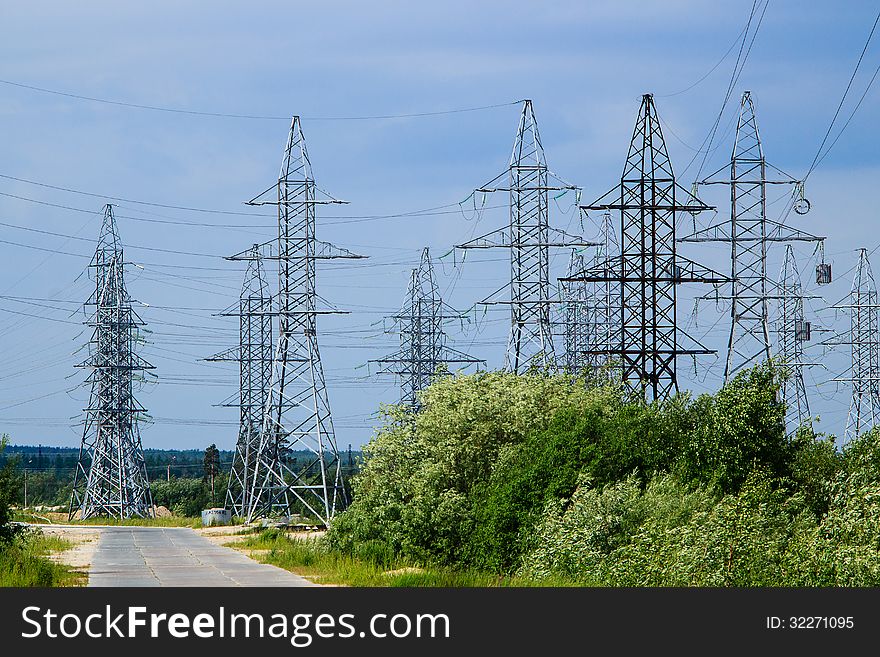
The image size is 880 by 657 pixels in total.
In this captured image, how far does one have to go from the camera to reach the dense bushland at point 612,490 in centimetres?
2239

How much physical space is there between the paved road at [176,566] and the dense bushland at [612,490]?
11.8ft

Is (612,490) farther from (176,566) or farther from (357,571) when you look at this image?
(176,566)

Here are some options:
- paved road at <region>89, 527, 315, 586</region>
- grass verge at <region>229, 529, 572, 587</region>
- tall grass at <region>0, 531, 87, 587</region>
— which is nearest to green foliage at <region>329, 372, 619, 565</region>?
grass verge at <region>229, 529, 572, 587</region>

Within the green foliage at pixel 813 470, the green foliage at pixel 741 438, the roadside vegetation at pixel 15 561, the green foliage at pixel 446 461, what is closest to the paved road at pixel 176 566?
the roadside vegetation at pixel 15 561

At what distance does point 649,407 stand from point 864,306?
49896 millimetres

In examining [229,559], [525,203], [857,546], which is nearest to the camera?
[857,546]

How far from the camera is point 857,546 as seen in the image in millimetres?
21906

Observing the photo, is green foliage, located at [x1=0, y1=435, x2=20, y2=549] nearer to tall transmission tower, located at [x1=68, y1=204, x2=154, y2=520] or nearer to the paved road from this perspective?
the paved road

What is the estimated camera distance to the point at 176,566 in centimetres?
3553

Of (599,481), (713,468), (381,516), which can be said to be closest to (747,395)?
(713,468)

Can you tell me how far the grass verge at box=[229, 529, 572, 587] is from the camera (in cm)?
2527

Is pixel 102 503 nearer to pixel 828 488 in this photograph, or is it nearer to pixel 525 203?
pixel 525 203

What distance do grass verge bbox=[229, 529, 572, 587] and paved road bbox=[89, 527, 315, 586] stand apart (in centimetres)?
65
